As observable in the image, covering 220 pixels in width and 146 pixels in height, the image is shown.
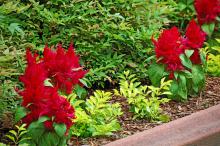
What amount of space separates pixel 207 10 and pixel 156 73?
106 cm

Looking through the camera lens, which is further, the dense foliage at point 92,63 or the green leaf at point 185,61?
the green leaf at point 185,61

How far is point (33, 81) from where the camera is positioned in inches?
164

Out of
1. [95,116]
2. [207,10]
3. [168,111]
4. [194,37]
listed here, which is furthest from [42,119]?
[207,10]

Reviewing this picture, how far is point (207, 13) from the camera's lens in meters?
6.12

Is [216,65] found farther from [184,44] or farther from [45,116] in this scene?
[45,116]

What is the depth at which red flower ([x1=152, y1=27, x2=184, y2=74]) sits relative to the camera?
16.6ft

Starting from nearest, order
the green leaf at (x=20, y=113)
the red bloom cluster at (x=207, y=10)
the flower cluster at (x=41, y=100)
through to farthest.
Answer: the flower cluster at (x=41, y=100)
the green leaf at (x=20, y=113)
the red bloom cluster at (x=207, y=10)

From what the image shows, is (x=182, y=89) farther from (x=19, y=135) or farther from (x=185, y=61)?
(x=19, y=135)

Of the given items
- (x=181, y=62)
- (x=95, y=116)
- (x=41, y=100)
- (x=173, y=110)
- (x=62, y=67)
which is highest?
(x=62, y=67)

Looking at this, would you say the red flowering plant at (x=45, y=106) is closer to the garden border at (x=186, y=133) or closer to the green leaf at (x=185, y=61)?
the garden border at (x=186, y=133)

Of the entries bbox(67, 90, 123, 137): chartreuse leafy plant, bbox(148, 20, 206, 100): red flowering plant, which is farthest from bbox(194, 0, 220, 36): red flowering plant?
bbox(67, 90, 123, 137): chartreuse leafy plant

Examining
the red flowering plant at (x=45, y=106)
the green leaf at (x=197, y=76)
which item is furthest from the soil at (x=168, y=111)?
the red flowering plant at (x=45, y=106)

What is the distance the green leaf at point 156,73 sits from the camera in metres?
5.31

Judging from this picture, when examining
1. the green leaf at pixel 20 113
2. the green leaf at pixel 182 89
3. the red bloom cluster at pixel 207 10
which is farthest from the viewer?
the red bloom cluster at pixel 207 10
